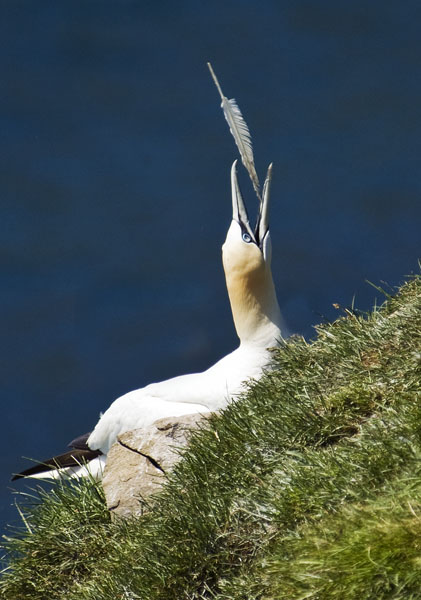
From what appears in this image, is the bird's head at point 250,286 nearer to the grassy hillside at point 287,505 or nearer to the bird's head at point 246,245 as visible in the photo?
the bird's head at point 246,245

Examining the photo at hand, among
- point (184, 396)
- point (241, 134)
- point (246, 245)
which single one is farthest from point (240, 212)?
point (184, 396)

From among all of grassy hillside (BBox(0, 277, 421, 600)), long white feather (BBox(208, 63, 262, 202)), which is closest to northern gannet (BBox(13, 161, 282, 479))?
long white feather (BBox(208, 63, 262, 202))

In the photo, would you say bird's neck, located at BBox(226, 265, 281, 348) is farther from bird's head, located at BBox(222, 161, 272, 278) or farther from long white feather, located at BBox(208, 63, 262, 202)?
long white feather, located at BBox(208, 63, 262, 202)

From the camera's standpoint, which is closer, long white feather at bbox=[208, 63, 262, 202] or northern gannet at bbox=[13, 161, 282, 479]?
northern gannet at bbox=[13, 161, 282, 479]

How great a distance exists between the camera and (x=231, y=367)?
6727 millimetres

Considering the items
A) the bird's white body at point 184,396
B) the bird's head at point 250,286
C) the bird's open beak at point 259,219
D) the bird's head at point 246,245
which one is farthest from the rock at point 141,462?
the bird's open beak at point 259,219

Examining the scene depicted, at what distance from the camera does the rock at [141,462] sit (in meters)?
4.66

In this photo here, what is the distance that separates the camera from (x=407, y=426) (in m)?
3.56

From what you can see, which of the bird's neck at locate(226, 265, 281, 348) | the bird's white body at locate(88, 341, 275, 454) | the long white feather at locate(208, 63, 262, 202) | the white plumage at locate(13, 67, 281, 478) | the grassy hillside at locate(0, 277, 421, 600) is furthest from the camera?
the long white feather at locate(208, 63, 262, 202)

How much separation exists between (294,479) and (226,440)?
68 centimetres

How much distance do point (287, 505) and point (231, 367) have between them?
125 inches

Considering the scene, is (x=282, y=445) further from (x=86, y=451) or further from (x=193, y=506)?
(x=86, y=451)

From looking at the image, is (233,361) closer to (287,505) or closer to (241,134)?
(241,134)

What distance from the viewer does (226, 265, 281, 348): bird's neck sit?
710 centimetres
